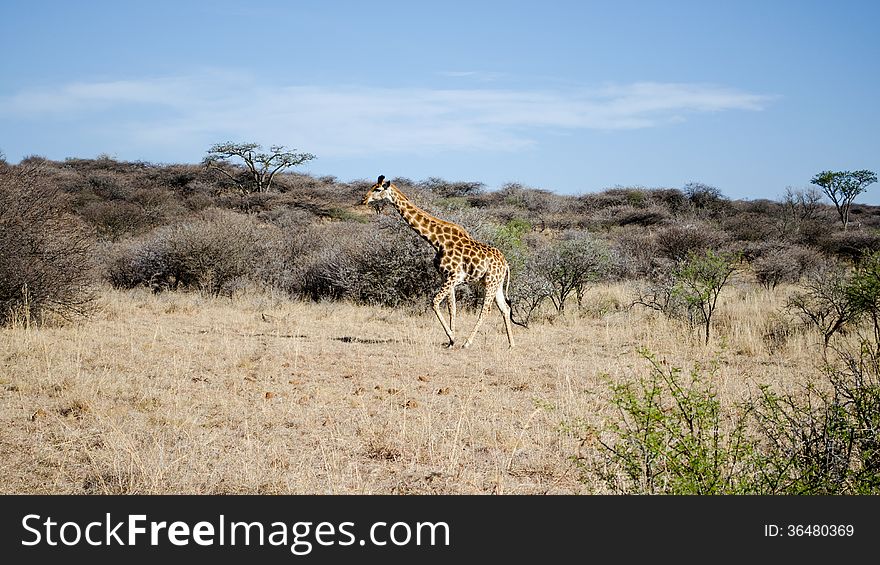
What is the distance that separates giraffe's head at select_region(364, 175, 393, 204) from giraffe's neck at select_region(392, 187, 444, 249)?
0.55 feet

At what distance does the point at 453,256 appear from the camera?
1122 cm

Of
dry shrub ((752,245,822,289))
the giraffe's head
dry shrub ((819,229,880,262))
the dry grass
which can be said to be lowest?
the dry grass

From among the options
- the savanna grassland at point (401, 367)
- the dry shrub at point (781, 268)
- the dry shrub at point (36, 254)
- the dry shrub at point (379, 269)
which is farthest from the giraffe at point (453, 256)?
the dry shrub at point (781, 268)

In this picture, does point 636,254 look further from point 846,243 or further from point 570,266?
point 846,243

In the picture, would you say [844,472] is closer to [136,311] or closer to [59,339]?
[59,339]

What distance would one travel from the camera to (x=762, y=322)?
39.4ft

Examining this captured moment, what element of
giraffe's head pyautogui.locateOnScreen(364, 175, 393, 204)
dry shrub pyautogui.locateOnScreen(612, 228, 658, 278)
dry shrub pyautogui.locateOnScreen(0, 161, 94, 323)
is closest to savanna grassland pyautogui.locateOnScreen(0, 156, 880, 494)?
dry shrub pyautogui.locateOnScreen(0, 161, 94, 323)

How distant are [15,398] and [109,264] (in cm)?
1100

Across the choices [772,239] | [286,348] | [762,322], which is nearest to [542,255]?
[762,322]

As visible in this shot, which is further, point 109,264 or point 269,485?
point 109,264

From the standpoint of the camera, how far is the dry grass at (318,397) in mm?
5246

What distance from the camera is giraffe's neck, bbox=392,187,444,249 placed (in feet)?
37.3

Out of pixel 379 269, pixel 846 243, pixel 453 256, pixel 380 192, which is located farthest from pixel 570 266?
pixel 846 243

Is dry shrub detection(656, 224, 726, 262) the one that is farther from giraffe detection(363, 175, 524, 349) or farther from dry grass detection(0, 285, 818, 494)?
giraffe detection(363, 175, 524, 349)
